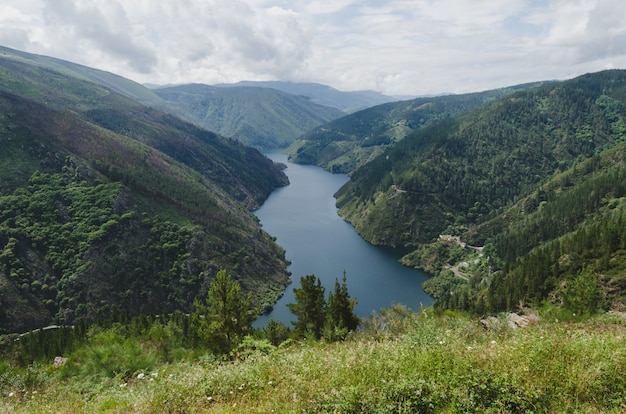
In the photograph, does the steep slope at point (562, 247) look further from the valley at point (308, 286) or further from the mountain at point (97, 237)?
the mountain at point (97, 237)

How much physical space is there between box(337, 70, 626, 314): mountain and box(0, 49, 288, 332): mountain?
5483cm

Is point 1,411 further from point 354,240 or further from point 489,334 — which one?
point 354,240

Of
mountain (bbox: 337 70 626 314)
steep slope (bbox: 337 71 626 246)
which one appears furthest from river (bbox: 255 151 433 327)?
steep slope (bbox: 337 71 626 246)

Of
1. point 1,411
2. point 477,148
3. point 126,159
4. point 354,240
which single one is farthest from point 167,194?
point 477,148

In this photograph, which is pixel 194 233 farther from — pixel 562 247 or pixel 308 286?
pixel 562 247

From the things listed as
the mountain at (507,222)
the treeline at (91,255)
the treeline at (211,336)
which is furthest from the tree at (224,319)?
the treeline at (91,255)

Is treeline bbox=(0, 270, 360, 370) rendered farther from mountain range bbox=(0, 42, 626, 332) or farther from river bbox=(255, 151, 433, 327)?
river bbox=(255, 151, 433, 327)

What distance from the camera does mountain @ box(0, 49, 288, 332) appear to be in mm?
83938

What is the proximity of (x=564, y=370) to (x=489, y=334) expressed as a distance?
4857 mm

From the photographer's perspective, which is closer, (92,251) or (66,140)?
(92,251)

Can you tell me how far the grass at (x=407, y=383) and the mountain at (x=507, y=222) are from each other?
122 ft

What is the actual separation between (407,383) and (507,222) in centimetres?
15257

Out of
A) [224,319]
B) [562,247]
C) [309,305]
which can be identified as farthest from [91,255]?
[562,247]

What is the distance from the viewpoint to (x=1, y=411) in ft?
35.8
